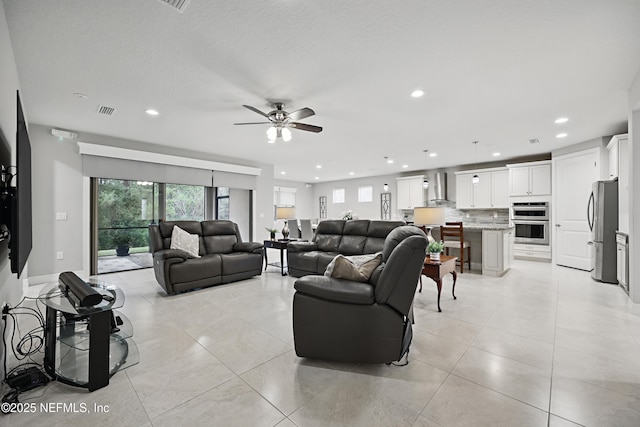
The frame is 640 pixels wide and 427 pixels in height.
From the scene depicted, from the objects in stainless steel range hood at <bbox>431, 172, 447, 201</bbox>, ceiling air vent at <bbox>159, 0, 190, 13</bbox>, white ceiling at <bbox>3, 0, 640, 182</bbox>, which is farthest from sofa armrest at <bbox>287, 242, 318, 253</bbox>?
stainless steel range hood at <bbox>431, 172, 447, 201</bbox>

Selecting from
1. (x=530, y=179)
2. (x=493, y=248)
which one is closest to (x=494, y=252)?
(x=493, y=248)

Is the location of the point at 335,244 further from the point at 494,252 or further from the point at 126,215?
the point at 126,215

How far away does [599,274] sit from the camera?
15.0ft

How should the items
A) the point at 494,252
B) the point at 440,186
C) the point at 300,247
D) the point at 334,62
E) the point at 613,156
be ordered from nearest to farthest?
the point at 334,62 → the point at 613,156 → the point at 300,247 → the point at 494,252 → the point at 440,186

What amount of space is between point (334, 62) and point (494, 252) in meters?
4.49

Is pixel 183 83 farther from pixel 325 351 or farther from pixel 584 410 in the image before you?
pixel 584 410

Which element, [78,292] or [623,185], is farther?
[623,185]

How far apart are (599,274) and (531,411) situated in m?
4.50

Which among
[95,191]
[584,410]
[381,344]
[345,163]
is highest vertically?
[345,163]

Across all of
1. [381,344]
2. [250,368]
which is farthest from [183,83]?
[381,344]

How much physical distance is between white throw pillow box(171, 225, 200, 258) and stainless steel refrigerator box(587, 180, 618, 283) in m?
6.56

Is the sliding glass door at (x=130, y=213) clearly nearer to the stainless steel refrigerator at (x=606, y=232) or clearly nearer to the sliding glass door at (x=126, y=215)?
the sliding glass door at (x=126, y=215)

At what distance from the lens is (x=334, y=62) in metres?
2.65

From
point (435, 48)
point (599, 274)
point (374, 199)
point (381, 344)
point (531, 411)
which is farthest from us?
point (374, 199)
